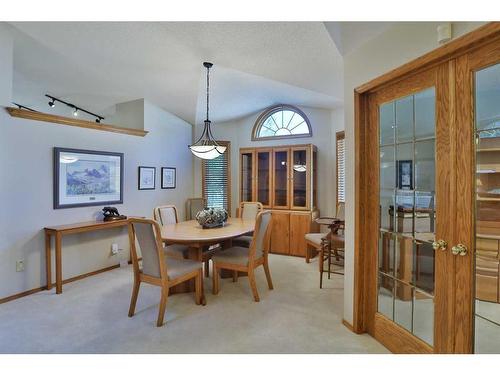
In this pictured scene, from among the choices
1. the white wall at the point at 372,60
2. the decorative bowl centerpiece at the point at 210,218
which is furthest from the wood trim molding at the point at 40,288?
the white wall at the point at 372,60

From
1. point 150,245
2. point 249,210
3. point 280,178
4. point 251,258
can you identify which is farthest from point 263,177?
point 150,245

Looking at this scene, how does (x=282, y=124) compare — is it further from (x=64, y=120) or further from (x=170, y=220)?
(x=64, y=120)

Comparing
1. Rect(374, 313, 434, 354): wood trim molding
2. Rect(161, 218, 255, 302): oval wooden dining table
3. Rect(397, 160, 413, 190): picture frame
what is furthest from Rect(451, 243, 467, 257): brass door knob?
Rect(161, 218, 255, 302): oval wooden dining table

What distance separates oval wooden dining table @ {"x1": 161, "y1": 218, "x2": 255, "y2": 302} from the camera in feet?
9.29

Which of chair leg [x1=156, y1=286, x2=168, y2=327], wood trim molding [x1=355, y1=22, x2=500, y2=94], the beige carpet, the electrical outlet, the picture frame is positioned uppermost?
wood trim molding [x1=355, y1=22, x2=500, y2=94]

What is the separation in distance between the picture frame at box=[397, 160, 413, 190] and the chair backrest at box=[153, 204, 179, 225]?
291 centimetres

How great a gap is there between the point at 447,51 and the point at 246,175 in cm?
392

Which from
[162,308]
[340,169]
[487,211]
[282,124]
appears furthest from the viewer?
[282,124]

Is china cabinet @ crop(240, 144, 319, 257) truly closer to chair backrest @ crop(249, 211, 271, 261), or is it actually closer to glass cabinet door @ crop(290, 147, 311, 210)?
glass cabinet door @ crop(290, 147, 311, 210)

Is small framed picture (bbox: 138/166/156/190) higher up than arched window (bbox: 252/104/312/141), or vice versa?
arched window (bbox: 252/104/312/141)

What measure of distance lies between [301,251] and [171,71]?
328cm

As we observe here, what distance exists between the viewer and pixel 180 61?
3.25 m

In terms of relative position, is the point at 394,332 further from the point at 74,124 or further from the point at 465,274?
the point at 74,124

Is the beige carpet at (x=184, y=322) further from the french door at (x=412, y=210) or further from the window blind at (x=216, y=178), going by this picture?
the window blind at (x=216, y=178)
